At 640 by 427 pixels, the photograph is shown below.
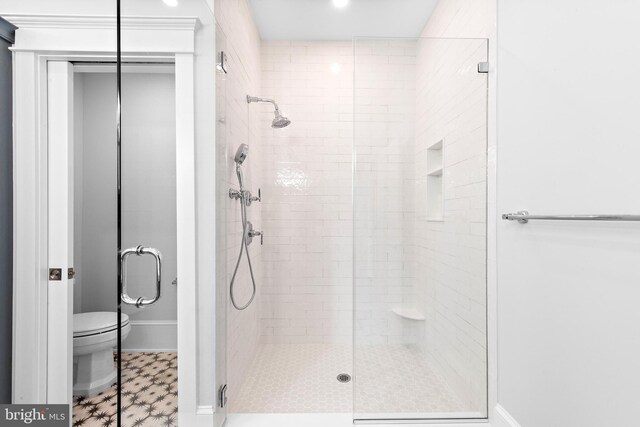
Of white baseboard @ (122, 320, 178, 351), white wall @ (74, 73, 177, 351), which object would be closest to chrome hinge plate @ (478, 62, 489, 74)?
white wall @ (74, 73, 177, 351)

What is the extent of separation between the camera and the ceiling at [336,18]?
6.91 ft

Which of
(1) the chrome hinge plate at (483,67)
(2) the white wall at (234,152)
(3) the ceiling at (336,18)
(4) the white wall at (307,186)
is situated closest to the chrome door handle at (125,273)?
(2) the white wall at (234,152)

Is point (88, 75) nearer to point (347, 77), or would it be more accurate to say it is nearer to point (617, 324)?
point (347, 77)

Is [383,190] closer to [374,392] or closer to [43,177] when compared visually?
[374,392]

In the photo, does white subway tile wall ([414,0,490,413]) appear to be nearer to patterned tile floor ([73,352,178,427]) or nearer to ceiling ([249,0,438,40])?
ceiling ([249,0,438,40])

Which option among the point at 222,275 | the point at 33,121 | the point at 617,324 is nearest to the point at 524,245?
the point at 617,324

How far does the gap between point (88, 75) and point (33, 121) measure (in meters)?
0.70

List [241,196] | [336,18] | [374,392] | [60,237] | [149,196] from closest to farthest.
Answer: [149,196], [60,237], [374,392], [241,196], [336,18]

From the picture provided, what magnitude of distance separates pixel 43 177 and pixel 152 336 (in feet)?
3.20

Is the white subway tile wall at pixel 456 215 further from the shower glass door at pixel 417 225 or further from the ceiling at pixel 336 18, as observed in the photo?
the ceiling at pixel 336 18

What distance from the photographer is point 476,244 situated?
1572 millimetres

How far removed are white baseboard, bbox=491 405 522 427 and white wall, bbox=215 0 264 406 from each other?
145 centimetres

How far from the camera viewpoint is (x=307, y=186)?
260 cm

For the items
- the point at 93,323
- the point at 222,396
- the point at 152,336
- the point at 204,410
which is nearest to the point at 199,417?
the point at 204,410
